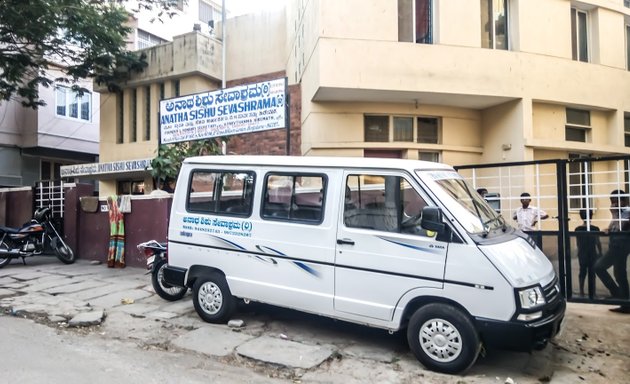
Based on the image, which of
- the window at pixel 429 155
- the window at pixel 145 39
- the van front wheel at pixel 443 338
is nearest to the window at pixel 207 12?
the window at pixel 145 39

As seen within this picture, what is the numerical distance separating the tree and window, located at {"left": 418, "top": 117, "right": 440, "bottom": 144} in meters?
8.84

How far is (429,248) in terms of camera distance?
4570 mm

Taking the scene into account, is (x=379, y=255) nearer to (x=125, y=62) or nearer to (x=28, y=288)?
(x=28, y=288)

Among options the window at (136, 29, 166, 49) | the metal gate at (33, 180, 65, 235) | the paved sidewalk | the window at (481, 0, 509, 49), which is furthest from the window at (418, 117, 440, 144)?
the window at (136, 29, 166, 49)

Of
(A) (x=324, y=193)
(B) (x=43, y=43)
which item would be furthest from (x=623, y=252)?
(B) (x=43, y=43)

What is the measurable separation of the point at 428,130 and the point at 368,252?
7149mm

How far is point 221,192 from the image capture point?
19.5ft

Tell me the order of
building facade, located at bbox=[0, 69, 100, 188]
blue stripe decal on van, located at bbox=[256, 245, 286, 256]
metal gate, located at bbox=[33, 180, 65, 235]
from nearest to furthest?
blue stripe decal on van, located at bbox=[256, 245, 286, 256] → metal gate, located at bbox=[33, 180, 65, 235] → building facade, located at bbox=[0, 69, 100, 188]

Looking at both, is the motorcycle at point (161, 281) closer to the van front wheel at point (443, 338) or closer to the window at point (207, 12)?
the van front wheel at point (443, 338)

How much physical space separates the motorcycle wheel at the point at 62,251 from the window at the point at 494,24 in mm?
10617

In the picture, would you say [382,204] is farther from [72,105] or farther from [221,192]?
[72,105]

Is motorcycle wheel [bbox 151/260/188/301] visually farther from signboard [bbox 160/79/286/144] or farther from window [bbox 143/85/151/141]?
window [bbox 143/85/151/141]

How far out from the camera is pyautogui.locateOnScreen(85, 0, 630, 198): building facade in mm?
10047

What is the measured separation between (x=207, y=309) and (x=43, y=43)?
12171mm
